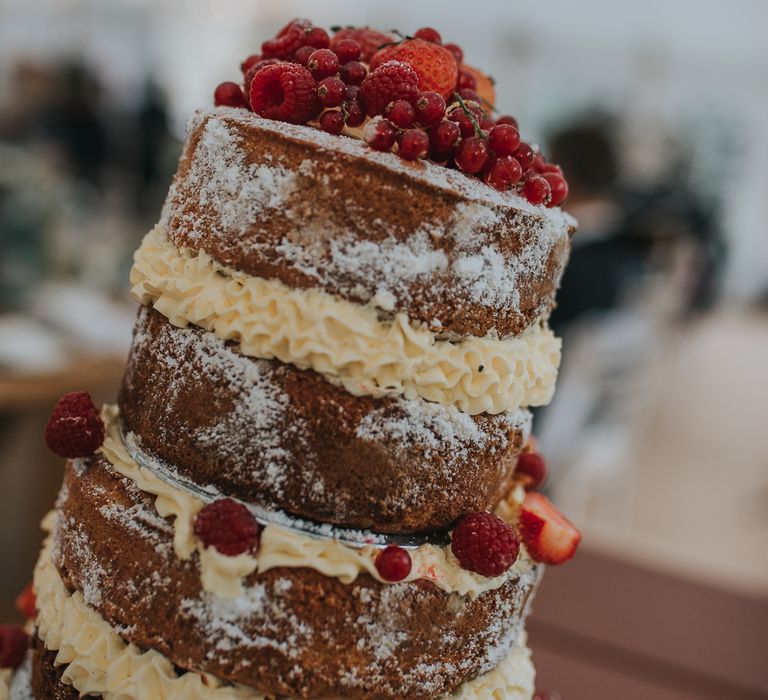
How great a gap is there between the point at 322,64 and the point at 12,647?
3.09 feet

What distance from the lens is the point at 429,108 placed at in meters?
0.94

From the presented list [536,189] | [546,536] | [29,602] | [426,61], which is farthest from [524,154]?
[29,602]

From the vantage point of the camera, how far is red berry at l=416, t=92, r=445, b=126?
0.94 m

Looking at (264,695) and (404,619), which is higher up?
(404,619)

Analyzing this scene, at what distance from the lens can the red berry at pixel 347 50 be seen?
1036mm

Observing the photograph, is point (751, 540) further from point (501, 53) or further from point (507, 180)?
point (501, 53)

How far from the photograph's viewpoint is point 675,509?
4.85 meters

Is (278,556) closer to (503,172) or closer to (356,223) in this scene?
(356,223)

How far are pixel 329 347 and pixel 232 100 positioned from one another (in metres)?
0.39

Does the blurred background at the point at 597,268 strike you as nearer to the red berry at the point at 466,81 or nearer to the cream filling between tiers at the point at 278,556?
the cream filling between tiers at the point at 278,556

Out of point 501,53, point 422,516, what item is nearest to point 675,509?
point 422,516

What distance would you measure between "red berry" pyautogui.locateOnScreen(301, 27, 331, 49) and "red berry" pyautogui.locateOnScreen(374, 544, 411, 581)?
2.04 feet

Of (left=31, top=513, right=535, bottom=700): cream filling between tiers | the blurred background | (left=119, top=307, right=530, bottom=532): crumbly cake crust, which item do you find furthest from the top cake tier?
the blurred background

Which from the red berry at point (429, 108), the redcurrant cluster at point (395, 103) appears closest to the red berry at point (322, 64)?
the redcurrant cluster at point (395, 103)
